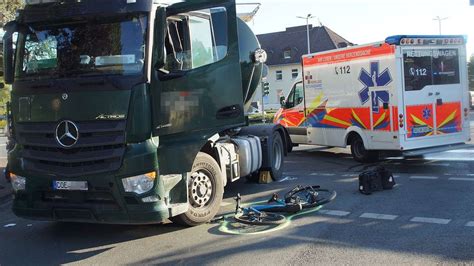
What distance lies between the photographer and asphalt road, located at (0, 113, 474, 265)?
18.8 feet

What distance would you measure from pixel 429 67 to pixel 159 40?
770 cm

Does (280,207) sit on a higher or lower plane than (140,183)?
lower

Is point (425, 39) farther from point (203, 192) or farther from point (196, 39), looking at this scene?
point (203, 192)

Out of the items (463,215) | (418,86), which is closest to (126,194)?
(463,215)

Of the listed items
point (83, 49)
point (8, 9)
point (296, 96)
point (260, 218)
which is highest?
point (8, 9)

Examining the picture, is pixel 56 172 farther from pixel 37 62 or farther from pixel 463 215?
pixel 463 215

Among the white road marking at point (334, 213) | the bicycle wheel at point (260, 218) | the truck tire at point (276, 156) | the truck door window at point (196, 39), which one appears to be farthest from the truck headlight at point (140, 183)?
the truck tire at point (276, 156)

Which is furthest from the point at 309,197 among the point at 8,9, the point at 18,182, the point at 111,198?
the point at 8,9

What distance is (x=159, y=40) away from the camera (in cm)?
632

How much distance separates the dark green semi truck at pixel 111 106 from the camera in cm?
623

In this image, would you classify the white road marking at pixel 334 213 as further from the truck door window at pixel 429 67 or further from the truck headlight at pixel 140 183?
the truck door window at pixel 429 67

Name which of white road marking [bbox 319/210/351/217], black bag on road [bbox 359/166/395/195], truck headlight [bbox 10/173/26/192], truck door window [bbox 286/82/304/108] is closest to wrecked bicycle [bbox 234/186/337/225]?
white road marking [bbox 319/210/351/217]

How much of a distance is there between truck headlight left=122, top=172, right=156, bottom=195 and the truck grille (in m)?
0.23

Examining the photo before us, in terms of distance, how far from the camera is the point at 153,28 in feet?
20.7
